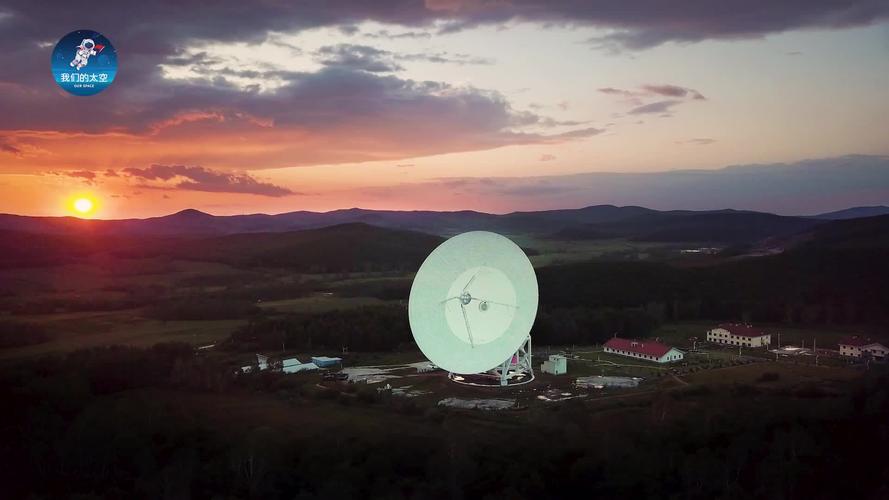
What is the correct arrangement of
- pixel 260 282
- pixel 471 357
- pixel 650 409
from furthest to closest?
pixel 260 282
pixel 471 357
pixel 650 409

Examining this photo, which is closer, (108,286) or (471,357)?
(471,357)

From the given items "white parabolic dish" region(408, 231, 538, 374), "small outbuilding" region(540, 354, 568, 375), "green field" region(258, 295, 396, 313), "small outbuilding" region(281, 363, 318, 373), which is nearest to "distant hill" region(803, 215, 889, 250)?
"small outbuilding" region(540, 354, 568, 375)

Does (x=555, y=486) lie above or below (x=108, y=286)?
below

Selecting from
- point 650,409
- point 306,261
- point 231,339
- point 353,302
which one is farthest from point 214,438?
point 306,261

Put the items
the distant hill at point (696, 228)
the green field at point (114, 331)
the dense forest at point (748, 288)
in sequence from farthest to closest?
the distant hill at point (696, 228), the dense forest at point (748, 288), the green field at point (114, 331)

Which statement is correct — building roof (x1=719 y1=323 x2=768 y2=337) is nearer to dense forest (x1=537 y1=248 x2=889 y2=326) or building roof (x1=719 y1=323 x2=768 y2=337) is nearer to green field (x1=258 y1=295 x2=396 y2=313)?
dense forest (x1=537 y1=248 x2=889 y2=326)

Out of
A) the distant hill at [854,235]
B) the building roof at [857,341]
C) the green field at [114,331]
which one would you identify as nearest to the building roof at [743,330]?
the building roof at [857,341]

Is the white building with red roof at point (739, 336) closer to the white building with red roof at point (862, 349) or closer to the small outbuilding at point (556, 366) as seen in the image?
the white building with red roof at point (862, 349)

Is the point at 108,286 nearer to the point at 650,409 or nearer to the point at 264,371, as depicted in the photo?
the point at 264,371
